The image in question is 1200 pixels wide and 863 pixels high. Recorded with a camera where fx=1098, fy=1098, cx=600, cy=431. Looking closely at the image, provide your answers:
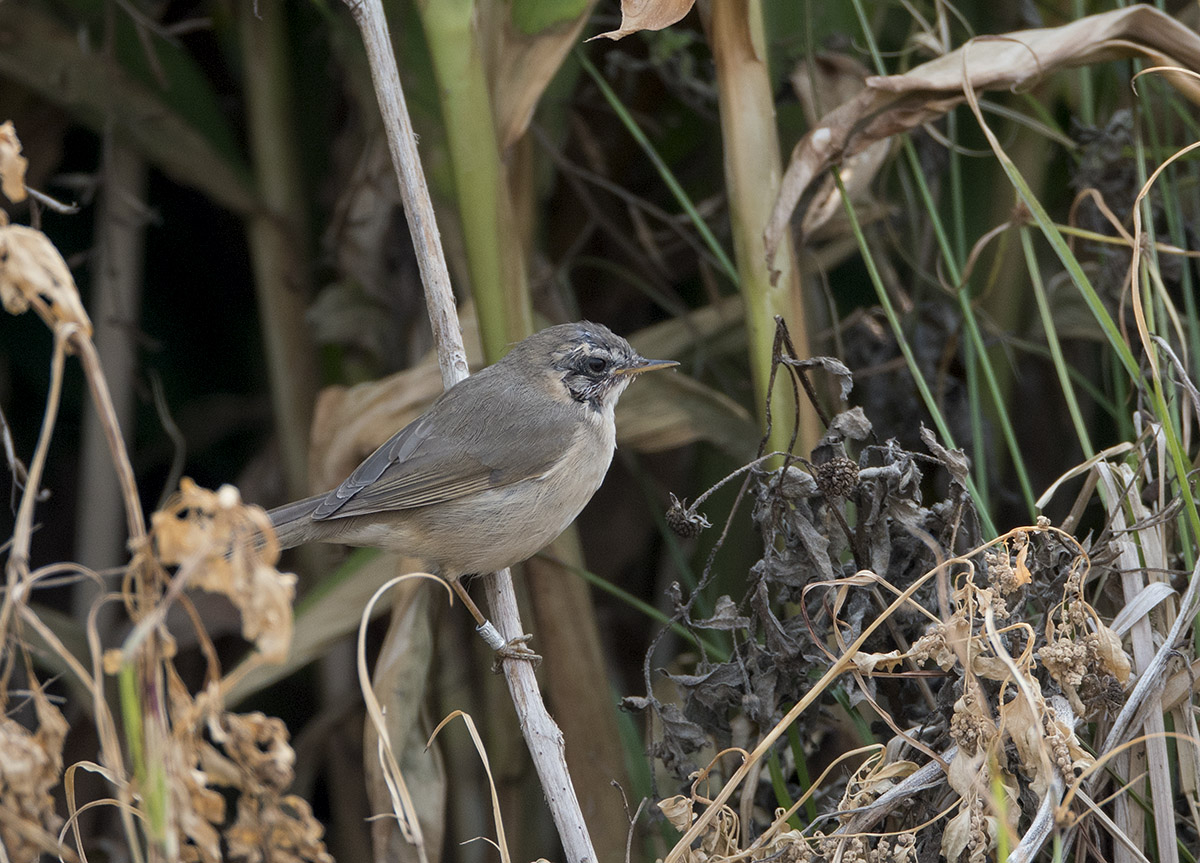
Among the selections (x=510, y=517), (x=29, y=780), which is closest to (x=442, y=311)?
(x=510, y=517)

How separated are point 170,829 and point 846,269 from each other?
2989 mm

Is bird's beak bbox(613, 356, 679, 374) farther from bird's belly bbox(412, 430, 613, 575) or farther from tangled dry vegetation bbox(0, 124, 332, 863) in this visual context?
tangled dry vegetation bbox(0, 124, 332, 863)

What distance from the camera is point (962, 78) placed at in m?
2.49

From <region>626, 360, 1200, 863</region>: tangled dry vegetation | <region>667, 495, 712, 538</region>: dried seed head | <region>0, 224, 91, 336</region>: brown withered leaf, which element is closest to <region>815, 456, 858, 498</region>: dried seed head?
<region>626, 360, 1200, 863</region>: tangled dry vegetation

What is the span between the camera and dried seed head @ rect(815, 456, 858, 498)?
2.07 meters

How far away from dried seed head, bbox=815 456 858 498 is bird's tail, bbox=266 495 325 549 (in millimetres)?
1341

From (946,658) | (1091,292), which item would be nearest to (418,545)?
(946,658)

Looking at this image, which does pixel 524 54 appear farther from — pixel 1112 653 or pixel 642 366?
pixel 1112 653

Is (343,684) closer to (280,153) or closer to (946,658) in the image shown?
(280,153)

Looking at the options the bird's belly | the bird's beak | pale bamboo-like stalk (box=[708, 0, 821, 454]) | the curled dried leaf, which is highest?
pale bamboo-like stalk (box=[708, 0, 821, 454])

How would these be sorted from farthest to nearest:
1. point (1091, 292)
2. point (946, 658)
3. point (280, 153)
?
point (280, 153) → point (1091, 292) → point (946, 658)

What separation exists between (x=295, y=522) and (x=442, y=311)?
651mm

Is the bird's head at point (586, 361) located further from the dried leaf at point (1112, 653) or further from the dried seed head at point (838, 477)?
the dried leaf at point (1112, 653)

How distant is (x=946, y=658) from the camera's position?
181cm
